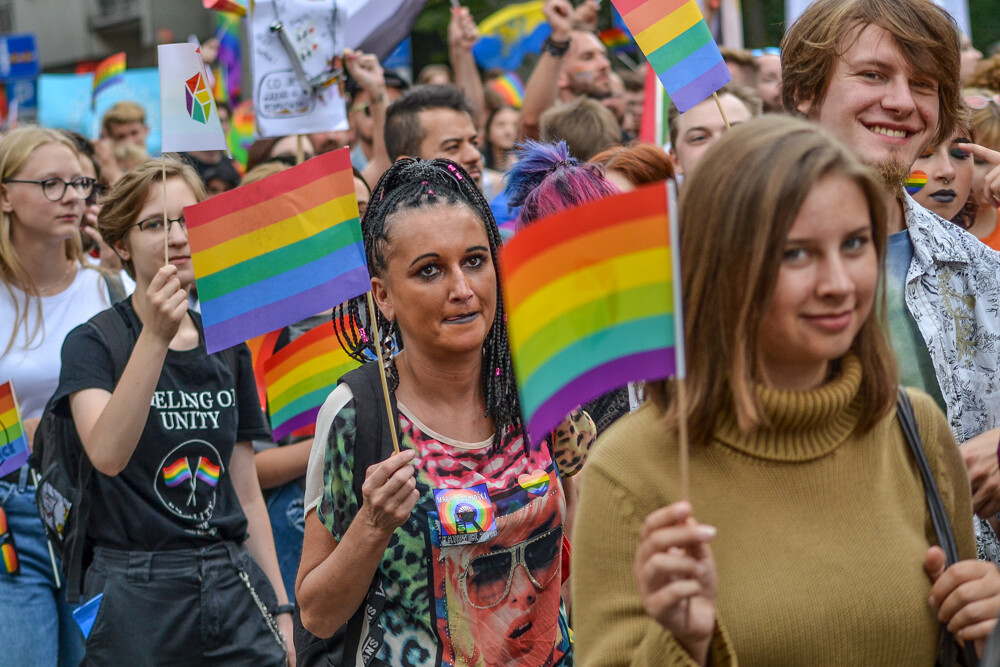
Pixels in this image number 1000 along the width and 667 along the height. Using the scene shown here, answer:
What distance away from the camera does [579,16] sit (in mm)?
8047

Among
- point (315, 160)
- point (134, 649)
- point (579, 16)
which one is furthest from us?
point (579, 16)

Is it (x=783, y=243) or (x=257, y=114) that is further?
(x=257, y=114)

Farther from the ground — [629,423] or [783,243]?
[783,243]

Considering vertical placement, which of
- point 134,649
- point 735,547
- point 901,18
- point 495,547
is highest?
point 901,18

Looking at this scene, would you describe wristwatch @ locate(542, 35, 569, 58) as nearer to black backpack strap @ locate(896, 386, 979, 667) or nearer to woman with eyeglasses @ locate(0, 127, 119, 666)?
woman with eyeglasses @ locate(0, 127, 119, 666)

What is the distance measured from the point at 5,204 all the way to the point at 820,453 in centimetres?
409

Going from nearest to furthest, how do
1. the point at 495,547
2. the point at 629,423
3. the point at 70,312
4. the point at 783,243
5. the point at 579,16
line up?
1. the point at 783,243
2. the point at 629,423
3. the point at 495,547
4. the point at 70,312
5. the point at 579,16

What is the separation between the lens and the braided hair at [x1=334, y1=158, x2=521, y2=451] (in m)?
3.07

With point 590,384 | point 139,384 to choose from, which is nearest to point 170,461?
point 139,384

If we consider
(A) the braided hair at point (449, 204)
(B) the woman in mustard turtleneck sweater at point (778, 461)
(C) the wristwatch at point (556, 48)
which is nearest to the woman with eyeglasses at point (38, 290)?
(A) the braided hair at point (449, 204)

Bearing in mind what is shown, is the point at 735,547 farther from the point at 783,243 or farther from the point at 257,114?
the point at 257,114

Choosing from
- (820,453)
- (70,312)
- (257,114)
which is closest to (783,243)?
(820,453)

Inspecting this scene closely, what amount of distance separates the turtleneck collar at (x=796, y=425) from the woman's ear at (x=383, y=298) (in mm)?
1294

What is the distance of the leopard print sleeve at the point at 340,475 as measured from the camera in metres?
2.86
